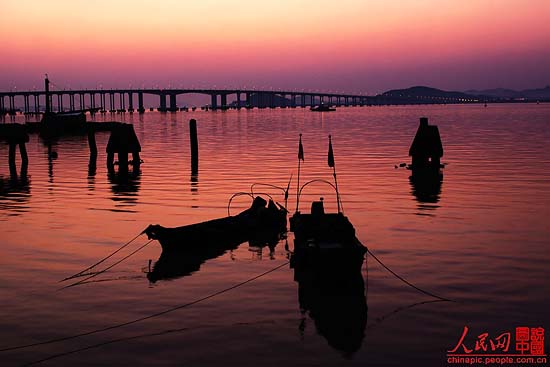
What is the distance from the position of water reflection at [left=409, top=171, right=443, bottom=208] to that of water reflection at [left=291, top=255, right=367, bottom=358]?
1512 cm

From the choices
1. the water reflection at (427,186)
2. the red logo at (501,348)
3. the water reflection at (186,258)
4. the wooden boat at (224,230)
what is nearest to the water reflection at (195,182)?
the water reflection at (427,186)

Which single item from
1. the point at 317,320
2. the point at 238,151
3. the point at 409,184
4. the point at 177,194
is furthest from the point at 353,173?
the point at 317,320

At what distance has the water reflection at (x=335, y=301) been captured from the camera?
46.7ft

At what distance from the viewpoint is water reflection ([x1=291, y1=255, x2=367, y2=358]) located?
560 inches

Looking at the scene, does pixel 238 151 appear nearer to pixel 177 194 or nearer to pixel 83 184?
pixel 83 184

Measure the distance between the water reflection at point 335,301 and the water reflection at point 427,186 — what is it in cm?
1512

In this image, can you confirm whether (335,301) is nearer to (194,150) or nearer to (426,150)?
(426,150)

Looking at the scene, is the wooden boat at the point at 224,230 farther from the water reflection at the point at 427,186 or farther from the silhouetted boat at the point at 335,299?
the water reflection at the point at 427,186

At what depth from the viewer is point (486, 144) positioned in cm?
7675

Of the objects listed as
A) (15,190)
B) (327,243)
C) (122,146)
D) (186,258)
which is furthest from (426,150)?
(327,243)

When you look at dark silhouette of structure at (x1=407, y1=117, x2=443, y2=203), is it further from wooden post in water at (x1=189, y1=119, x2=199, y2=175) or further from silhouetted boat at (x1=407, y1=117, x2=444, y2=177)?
wooden post in water at (x1=189, y1=119, x2=199, y2=175)

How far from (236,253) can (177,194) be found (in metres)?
15.1

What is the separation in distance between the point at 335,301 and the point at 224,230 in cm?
792

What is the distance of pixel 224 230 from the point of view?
2378 cm
